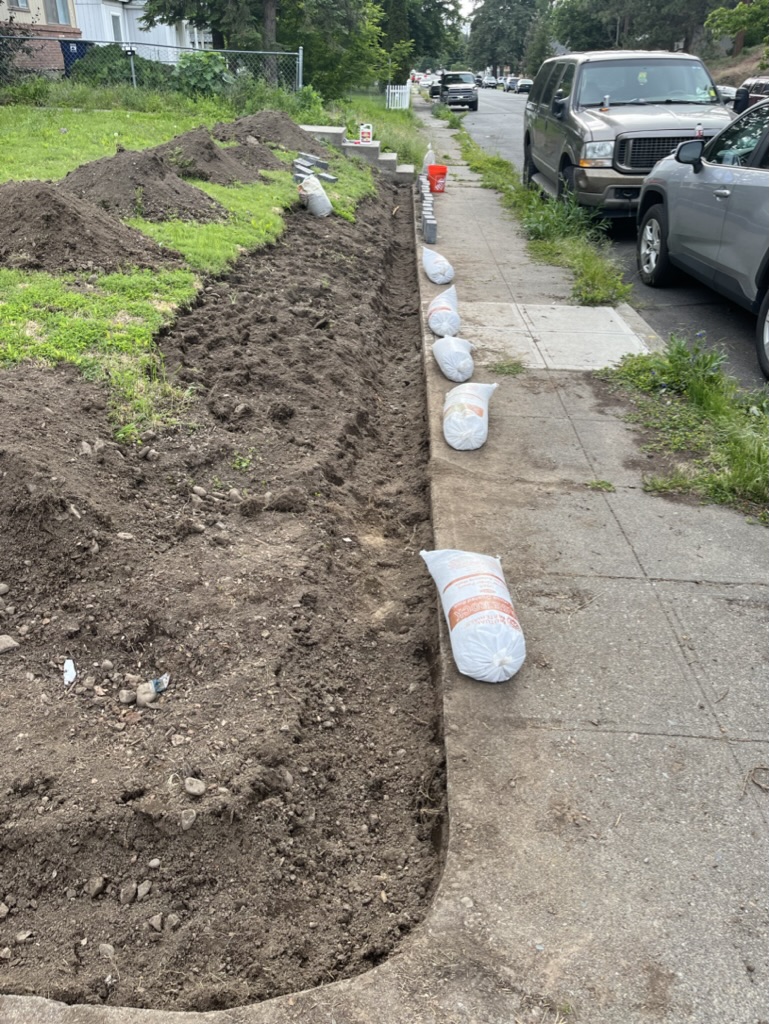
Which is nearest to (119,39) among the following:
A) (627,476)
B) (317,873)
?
(627,476)

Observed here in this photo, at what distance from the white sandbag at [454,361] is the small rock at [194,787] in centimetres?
421

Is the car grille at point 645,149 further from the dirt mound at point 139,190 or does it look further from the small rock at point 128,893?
the small rock at point 128,893


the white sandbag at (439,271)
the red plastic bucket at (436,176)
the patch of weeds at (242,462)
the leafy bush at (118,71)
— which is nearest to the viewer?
the patch of weeds at (242,462)

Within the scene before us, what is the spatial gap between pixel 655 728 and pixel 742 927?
84 cm

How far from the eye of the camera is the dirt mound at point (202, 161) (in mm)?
10453

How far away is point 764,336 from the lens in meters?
6.48

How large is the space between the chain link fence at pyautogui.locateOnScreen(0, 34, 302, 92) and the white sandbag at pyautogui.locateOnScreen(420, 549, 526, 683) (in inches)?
745

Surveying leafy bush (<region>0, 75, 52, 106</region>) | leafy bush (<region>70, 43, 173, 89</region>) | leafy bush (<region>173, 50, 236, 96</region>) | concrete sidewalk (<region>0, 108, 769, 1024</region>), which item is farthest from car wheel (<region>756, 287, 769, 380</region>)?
leafy bush (<region>70, 43, 173, 89</region>)

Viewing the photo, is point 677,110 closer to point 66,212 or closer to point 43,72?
point 66,212

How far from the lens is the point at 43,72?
21.1 metres

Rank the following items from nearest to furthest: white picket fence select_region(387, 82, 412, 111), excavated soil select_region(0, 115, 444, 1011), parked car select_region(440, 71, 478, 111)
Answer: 1. excavated soil select_region(0, 115, 444, 1011)
2. white picket fence select_region(387, 82, 412, 111)
3. parked car select_region(440, 71, 478, 111)

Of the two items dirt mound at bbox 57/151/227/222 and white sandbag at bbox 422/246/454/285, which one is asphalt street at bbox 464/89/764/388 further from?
dirt mound at bbox 57/151/227/222

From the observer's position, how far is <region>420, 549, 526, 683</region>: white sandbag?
3.33 metres

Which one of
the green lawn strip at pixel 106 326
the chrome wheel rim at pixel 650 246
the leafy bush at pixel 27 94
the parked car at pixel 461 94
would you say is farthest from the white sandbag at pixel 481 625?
the parked car at pixel 461 94
